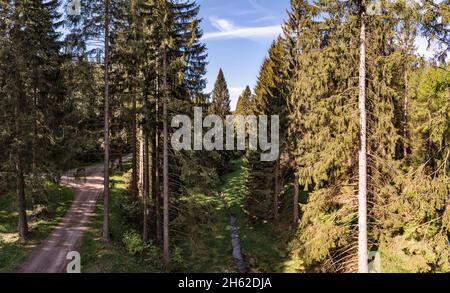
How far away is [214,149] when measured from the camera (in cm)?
2200

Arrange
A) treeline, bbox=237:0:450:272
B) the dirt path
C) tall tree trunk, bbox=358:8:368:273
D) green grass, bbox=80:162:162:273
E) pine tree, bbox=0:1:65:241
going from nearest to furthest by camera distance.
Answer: treeline, bbox=237:0:450:272 → tall tree trunk, bbox=358:8:368:273 → the dirt path → green grass, bbox=80:162:162:273 → pine tree, bbox=0:1:65:241

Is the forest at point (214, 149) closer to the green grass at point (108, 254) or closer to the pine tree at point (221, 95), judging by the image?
the green grass at point (108, 254)

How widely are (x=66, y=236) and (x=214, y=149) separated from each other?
1030 cm

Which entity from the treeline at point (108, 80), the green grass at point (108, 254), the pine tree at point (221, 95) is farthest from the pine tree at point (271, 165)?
the pine tree at point (221, 95)

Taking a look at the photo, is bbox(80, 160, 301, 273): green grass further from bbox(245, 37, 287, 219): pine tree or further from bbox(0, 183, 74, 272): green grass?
bbox(0, 183, 74, 272): green grass

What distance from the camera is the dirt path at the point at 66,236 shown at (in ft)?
56.4

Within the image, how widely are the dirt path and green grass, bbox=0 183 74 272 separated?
415mm

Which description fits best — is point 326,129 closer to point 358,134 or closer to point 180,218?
point 358,134

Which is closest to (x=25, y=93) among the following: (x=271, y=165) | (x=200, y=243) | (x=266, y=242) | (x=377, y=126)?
(x=200, y=243)

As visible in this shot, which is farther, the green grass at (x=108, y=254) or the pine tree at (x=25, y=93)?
the pine tree at (x=25, y=93)

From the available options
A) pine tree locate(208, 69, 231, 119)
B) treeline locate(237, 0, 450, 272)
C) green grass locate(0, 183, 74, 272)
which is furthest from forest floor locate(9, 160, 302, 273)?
pine tree locate(208, 69, 231, 119)

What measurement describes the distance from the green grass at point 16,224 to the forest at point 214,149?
0.43ft

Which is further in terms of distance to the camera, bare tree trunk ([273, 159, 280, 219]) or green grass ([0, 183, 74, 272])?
bare tree trunk ([273, 159, 280, 219])

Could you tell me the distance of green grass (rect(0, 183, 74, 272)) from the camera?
1792 cm
